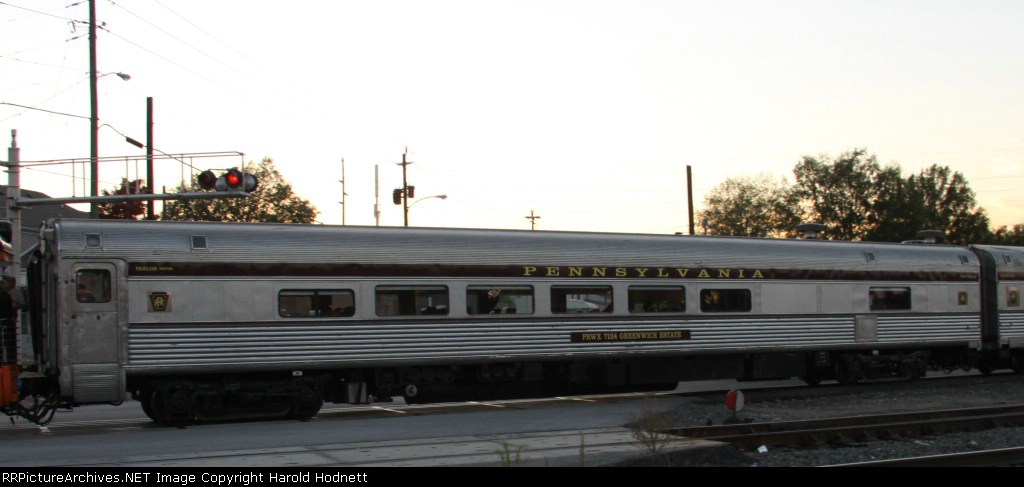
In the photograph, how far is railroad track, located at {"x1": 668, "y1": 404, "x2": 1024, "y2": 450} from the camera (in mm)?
13000

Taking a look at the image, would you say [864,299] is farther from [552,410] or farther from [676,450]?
A: [676,450]

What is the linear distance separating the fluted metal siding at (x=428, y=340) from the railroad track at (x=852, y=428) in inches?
160

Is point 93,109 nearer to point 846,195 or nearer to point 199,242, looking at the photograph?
point 199,242

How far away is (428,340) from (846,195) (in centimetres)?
6699

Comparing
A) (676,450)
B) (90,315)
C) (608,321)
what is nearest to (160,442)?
(90,315)

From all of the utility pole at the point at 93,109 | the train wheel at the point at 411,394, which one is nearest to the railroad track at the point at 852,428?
the train wheel at the point at 411,394

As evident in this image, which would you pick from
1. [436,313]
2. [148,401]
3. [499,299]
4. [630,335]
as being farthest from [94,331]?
[630,335]

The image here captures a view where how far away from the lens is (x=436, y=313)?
16094 mm

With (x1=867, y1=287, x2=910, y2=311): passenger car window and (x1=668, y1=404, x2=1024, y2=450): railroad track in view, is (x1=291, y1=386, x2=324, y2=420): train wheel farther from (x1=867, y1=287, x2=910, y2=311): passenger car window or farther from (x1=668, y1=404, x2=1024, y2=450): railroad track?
(x1=867, y1=287, x2=910, y2=311): passenger car window

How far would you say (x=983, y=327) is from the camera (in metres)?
22.7

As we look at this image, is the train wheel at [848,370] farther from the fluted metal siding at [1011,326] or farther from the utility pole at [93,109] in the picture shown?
the utility pole at [93,109]

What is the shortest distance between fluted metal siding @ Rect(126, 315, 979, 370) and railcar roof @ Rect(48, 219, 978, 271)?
108 centimetres

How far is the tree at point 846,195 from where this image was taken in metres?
75.9

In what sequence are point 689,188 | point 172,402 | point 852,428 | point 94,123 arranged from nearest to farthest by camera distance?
point 852,428 → point 172,402 → point 94,123 → point 689,188
